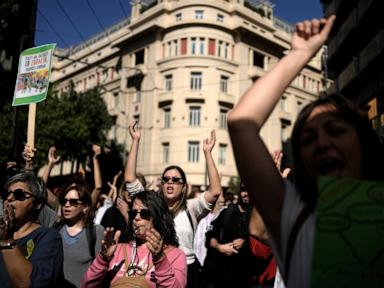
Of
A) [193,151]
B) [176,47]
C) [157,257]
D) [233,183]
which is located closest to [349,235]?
[157,257]

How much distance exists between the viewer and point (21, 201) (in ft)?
9.72

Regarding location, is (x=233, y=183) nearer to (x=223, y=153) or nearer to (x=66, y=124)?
(x=223, y=153)

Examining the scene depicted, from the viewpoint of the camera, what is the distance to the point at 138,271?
118 inches

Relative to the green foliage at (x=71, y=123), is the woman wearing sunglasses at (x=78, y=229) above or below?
below

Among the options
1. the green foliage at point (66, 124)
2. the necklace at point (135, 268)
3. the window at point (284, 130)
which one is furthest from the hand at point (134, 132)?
the window at point (284, 130)

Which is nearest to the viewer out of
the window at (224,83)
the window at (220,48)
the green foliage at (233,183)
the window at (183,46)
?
the green foliage at (233,183)

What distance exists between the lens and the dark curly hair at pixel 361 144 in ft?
4.47

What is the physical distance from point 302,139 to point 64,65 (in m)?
49.9

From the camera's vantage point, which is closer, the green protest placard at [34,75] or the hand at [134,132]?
the hand at [134,132]

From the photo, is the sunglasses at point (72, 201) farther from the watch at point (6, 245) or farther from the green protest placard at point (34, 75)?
the green protest placard at point (34, 75)

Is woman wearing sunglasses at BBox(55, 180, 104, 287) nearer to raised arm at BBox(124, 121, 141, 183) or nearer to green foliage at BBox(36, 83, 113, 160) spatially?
raised arm at BBox(124, 121, 141, 183)

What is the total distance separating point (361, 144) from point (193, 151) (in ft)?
106

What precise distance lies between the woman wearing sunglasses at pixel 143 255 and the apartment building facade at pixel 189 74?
2879cm

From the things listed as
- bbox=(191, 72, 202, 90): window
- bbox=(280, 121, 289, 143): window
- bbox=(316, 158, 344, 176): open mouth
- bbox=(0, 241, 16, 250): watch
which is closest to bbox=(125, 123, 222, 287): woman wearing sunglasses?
bbox=(0, 241, 16, 250): watch
